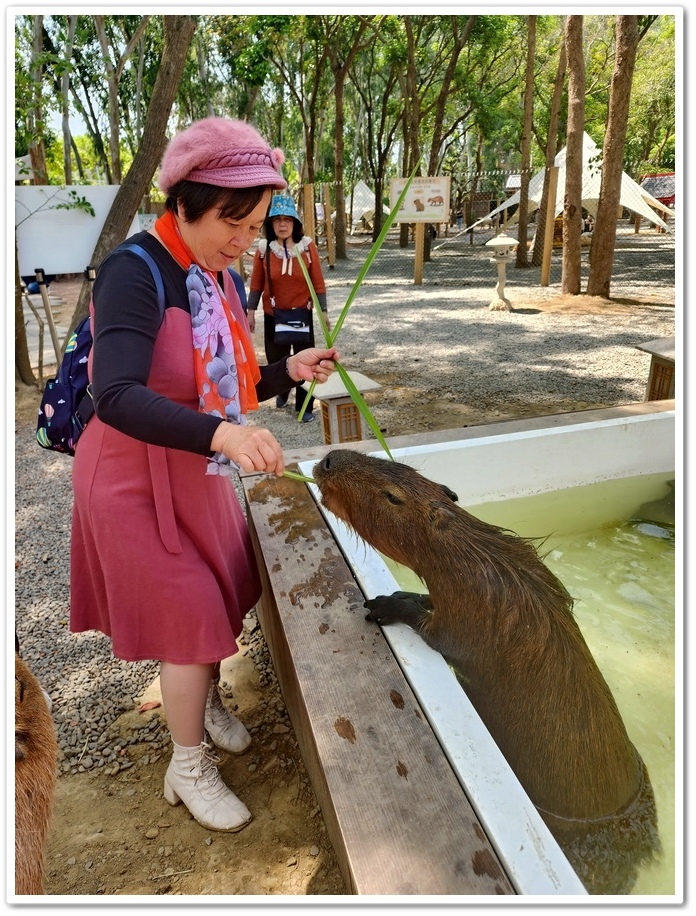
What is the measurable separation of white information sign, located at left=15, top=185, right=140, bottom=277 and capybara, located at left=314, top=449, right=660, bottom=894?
17.4ft

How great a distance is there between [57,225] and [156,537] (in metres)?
5.33

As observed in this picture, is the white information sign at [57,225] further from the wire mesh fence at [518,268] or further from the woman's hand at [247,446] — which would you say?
the wire mesh fence at [518,268]

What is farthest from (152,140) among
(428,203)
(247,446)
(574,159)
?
(574,159)

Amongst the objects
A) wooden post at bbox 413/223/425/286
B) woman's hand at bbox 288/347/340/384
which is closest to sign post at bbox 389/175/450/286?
wooden post at bbox 413/223/425/286

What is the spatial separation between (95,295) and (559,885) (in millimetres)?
1667

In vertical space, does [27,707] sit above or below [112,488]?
below

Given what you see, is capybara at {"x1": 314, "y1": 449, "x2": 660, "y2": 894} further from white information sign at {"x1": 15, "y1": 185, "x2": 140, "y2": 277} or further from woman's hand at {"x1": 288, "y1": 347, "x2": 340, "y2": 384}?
white information sign at {"x1": 15, "y1": 185, "x2": 140, "y2": 277}

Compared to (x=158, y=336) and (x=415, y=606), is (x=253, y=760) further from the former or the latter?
(x=158, y=336)

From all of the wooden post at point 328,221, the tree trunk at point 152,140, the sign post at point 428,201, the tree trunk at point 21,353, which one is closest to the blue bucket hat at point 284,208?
the tree trunk at point 152,140

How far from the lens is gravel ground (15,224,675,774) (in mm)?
2904

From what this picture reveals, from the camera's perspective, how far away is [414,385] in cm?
691

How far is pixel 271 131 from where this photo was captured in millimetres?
35312

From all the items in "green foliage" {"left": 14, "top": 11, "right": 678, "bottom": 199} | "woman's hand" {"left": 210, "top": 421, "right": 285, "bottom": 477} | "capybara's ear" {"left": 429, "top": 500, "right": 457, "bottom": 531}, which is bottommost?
"capybara's ear" {"left": 429, "top": 500, "right": 457, "bottom": 531}
